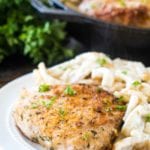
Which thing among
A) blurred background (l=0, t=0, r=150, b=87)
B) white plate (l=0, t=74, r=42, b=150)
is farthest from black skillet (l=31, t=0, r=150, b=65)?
white plate (l=0, t=74, r=42, b=150)

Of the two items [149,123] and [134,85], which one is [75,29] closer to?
[134,85]

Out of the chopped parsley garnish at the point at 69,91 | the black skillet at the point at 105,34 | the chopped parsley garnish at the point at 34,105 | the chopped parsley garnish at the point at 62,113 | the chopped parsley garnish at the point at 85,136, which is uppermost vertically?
the chopped parsley garnish at the point at 85,136

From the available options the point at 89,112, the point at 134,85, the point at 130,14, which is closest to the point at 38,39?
the point at 130,14

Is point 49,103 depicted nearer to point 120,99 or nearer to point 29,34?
point 120,99

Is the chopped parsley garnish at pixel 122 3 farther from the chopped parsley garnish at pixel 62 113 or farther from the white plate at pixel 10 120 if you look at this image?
the chopped parsley garnish at pixel 62 113

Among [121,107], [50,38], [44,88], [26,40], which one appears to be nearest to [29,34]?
[26,40]

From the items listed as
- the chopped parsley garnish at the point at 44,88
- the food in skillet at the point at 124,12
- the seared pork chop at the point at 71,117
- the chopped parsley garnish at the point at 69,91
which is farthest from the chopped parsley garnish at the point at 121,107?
the food in skillet at the point at 124,12
